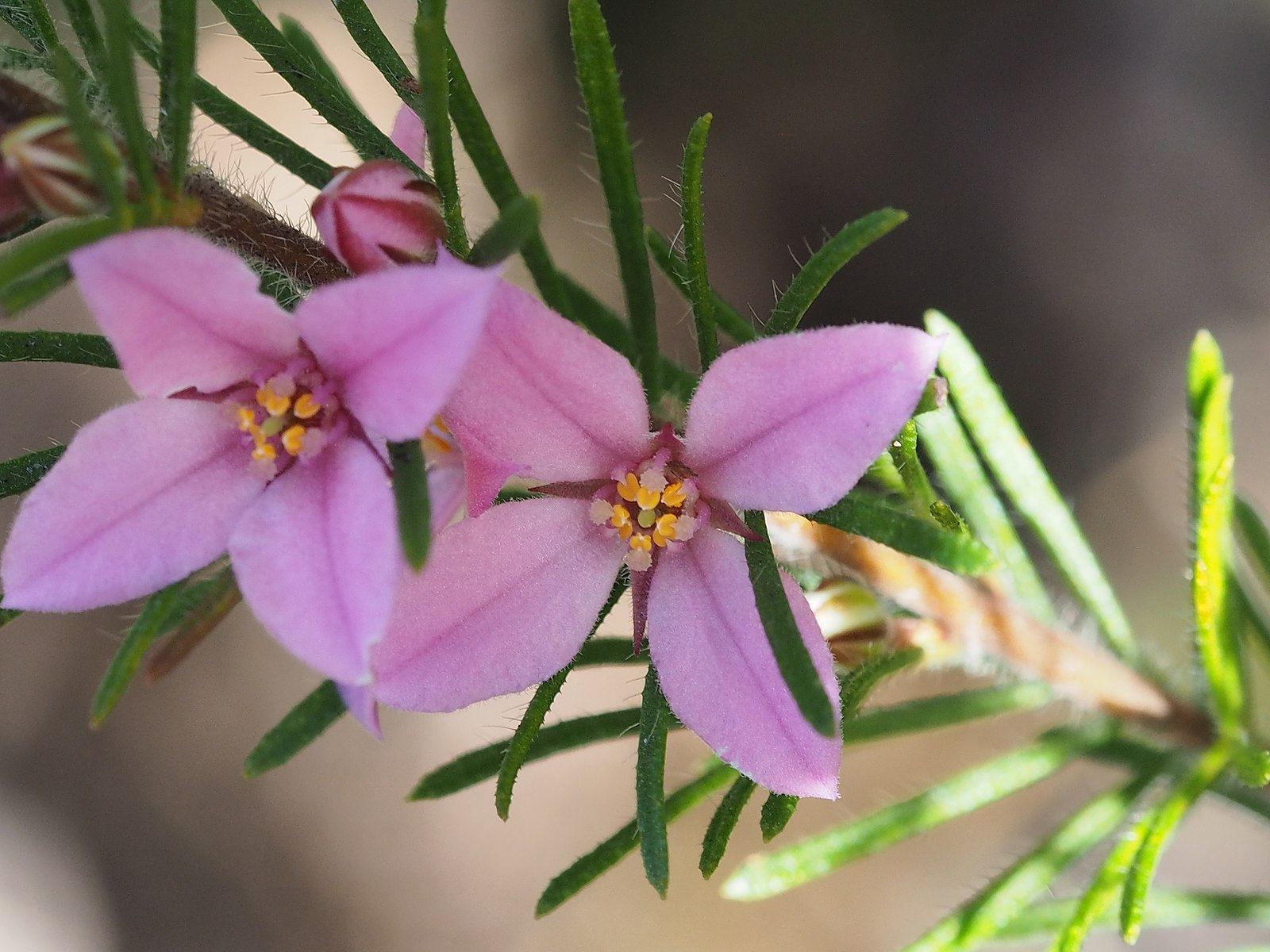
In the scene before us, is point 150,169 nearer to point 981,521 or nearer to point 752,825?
point 981,521

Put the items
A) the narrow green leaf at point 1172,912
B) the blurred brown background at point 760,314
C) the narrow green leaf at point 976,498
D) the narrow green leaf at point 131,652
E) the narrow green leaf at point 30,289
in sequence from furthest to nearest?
1. the blurred brown background at point 760,314
2. the narrow green leaf at point 1172,912
3. the narrow green leaf at point 976,498
4. the narrow green leaf at point 131,652
5. the narrow green leaf at point 30,289

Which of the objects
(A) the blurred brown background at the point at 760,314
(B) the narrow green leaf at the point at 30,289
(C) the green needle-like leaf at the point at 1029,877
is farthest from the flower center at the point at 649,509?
(A) the blurred brown background at the point at 760,314

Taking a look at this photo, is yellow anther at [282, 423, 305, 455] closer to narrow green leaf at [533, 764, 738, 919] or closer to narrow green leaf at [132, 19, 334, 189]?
narrow green leaf at [132, 19, 334, 189]

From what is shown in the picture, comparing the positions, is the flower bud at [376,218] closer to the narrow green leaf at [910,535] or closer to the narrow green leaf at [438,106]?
the narrow green leaf at [438,106]

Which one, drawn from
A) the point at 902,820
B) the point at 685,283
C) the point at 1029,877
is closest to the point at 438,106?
the point at 685,283

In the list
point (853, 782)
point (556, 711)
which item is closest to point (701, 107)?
point (556, 711)

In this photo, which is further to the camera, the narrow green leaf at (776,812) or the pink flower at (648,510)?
the narrow green leaf at (776,812)
